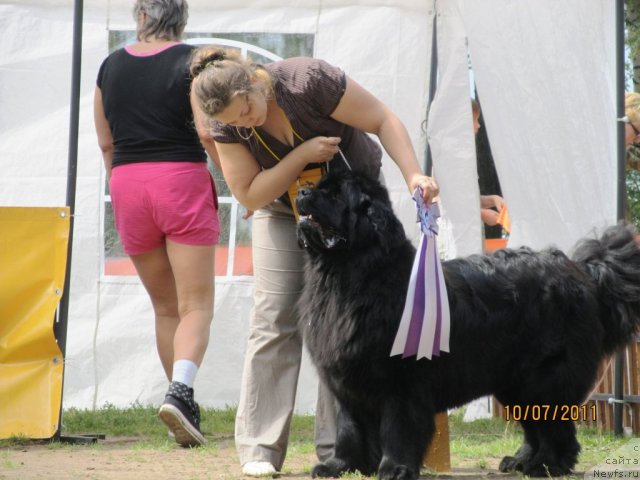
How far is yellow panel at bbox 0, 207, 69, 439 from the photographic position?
480 cm

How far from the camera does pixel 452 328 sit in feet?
11.8

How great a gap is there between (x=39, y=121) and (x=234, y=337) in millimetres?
1727

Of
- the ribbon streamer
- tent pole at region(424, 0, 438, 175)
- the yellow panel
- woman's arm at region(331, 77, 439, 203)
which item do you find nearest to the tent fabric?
tent pole at region(424, 0, 438, 175)

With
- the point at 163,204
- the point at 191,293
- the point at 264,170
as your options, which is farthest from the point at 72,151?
the point at 264,170

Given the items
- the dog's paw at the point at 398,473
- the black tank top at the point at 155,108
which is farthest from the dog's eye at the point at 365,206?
the black tank top at the point at 155,108

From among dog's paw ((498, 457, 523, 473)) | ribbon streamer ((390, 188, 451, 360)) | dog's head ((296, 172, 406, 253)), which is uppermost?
dog's head ((296, 172, 406, 253))

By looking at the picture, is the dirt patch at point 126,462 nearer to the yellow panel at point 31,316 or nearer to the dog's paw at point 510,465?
the yellow panel at point 31,316

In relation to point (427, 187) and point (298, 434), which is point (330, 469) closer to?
point (427, 187)

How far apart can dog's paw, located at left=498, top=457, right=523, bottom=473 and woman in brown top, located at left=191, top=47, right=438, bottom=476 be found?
0.69 metres

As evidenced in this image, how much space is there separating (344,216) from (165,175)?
1435 millimetres

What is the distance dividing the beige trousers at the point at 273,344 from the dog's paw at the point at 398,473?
1.68ft

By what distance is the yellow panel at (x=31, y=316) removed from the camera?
189 inches

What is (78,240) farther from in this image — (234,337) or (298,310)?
(298,310)

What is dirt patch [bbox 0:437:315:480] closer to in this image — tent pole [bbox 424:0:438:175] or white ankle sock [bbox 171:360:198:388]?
white ankle sock [bbox 171:360:198:388]
